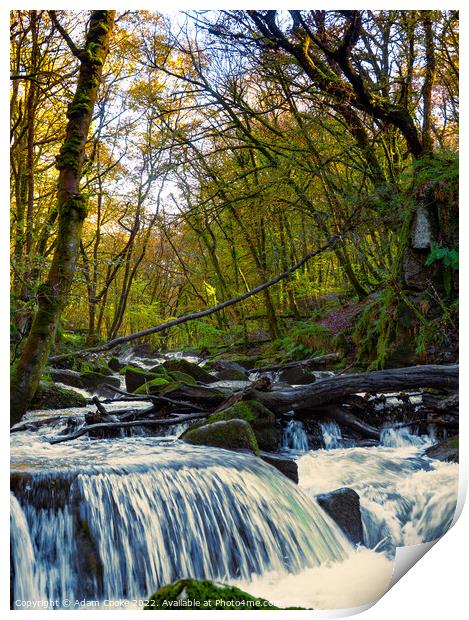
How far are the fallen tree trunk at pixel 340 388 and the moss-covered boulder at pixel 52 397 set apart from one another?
102 centimetres

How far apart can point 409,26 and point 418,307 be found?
1589 millimetres

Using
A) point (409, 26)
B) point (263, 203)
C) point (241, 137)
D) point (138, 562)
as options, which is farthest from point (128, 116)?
point (138, 562)

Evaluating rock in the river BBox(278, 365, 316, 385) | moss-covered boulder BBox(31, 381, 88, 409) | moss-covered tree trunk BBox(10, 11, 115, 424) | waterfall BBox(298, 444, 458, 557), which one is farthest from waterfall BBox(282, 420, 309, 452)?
moss-covered tree trunk BBox(10, 11, 115, 424)

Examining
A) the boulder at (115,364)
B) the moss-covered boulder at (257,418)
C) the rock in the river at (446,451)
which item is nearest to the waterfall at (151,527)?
the moss-covered boulder at (257,418)

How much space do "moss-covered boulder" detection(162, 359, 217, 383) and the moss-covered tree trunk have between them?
2.29 feet

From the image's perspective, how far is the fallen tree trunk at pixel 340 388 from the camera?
2.78 metres

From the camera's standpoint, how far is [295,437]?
9.08ft

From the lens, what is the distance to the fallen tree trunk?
2783mm

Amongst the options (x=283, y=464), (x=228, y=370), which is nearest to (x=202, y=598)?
(x=283, y=464)

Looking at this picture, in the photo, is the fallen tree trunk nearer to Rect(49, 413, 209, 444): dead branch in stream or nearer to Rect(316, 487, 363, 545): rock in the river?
Rect(49, 413, 209, 444): dead branch in stream

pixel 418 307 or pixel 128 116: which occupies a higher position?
pixel 128 116

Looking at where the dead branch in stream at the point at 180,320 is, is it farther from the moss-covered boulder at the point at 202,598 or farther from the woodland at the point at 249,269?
the moss-covered boulder at the point at 202,598

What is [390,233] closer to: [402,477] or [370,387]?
[370,387]
